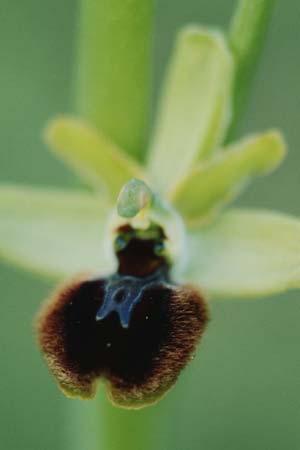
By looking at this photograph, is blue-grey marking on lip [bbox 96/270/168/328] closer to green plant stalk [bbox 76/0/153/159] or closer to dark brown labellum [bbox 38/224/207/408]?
dark brown labellum [bbox 38/224/207/408]

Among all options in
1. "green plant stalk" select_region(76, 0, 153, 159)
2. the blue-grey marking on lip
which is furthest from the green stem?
the blue-grey marking on lip

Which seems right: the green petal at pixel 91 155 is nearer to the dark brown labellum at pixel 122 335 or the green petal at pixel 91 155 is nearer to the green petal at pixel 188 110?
the green petal at pixel 188 110

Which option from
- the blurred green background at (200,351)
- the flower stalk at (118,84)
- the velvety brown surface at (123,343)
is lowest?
the velvety brown surface at (123,343)

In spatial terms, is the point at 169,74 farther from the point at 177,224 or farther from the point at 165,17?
the point at 165,17

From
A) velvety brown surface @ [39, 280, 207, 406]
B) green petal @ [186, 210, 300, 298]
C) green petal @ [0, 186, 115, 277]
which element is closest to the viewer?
velvety brown surface @ [39, 280, 207, 406]

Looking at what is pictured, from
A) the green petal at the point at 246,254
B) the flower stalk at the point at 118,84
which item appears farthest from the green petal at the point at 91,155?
the green petal at the point at 246,254

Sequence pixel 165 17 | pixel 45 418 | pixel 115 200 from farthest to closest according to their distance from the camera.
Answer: pixel 165 17, pixel 45 418, pixel 115 200

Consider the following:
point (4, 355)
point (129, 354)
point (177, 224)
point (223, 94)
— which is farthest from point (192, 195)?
point (4, 355)
